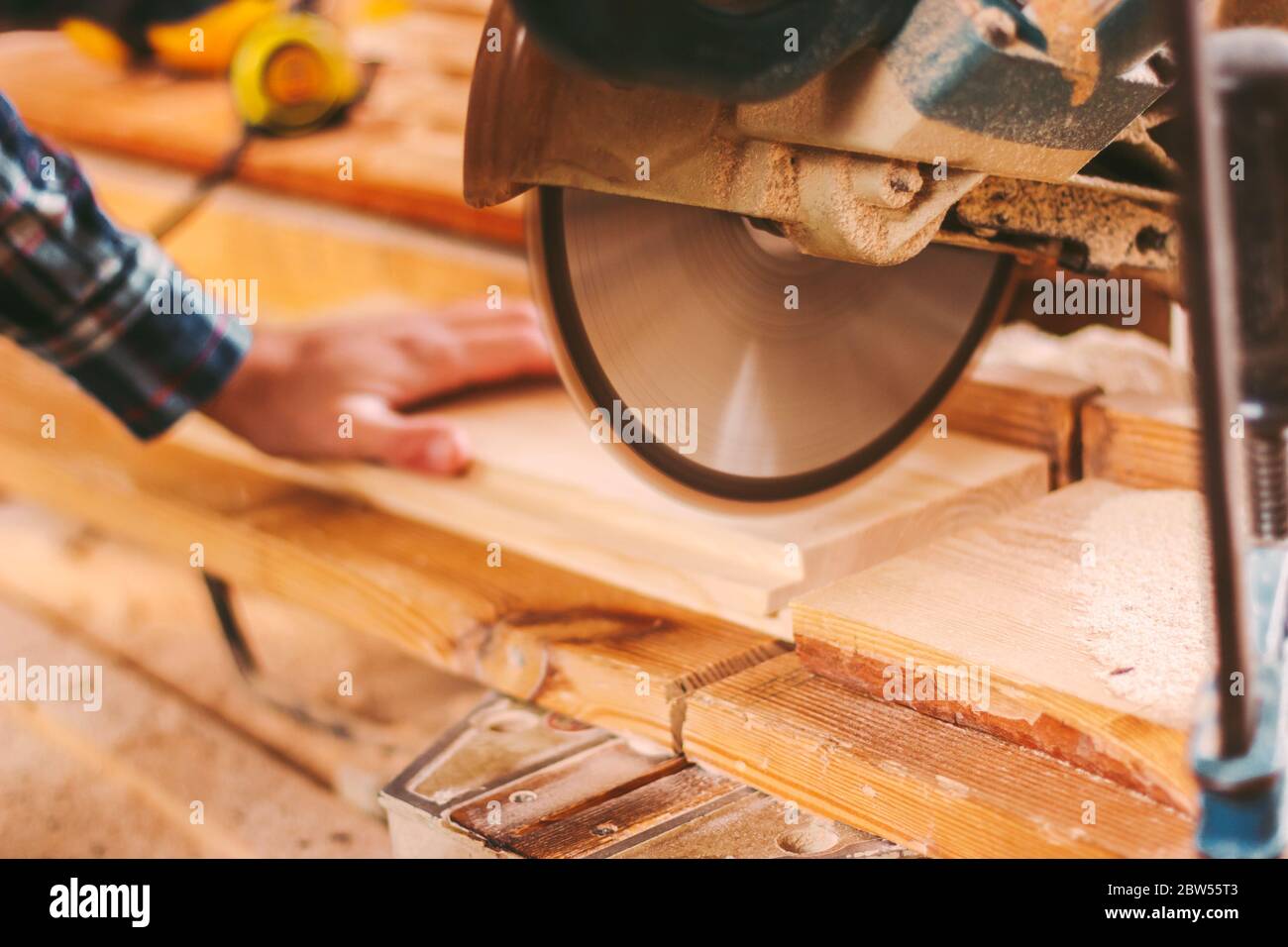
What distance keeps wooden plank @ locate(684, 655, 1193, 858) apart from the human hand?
67cm

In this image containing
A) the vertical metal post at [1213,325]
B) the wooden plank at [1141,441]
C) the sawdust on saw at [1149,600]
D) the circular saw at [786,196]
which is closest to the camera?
the vertical metal post at [1213,325]

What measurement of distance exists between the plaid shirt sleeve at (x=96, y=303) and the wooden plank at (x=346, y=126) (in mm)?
931

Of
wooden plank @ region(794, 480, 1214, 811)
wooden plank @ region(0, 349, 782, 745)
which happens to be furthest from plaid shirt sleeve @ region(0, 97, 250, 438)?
wooden plank @ region(794, 480, 1214, 811)

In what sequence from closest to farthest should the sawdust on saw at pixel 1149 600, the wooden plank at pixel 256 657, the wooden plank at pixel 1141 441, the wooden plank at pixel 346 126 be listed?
the sawdust on saw at pixel 1149 600
the wooden plank at pixel 1141 441
the wooden plank at pixel 256 657
the wooden plank at pixel 346 126

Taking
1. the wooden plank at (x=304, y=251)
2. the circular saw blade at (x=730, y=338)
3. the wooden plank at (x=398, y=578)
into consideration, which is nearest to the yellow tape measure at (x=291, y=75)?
the wooden plank at (x=304, y=251)

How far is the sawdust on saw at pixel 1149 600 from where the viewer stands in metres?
1.17

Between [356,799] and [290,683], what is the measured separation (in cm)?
45

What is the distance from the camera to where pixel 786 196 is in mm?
Result: 1251

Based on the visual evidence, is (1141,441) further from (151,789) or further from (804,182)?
(151,789)

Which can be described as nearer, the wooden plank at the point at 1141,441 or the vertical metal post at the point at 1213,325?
the vertical metal post at the point at 1213,325

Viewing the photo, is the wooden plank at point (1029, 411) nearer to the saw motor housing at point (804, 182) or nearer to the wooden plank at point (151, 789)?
the saw motor housing at point (804, 182)
